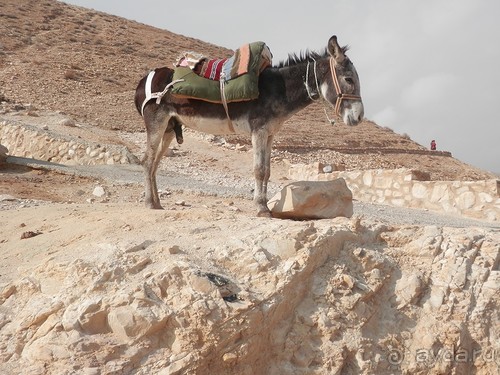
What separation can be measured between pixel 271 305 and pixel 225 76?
3.29 meters

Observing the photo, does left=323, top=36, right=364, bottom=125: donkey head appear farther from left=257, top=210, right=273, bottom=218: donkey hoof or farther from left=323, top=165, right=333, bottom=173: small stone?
left=323, top=165, right=333, bottom=173: small stone

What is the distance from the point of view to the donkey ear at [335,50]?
6.25m

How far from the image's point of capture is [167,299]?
3.99 meters

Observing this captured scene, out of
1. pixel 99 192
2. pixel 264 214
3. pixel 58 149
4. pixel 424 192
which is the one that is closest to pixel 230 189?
pixel 99 192

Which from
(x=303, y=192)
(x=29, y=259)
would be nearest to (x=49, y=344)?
(x=29, y=259)

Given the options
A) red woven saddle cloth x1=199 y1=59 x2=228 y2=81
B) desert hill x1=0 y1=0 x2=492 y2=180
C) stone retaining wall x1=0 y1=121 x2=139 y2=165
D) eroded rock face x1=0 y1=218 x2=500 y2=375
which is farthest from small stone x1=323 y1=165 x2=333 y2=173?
eroded rock face x1=0 y1=218 x2=500 y2=375

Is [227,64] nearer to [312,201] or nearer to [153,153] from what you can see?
[153,153]

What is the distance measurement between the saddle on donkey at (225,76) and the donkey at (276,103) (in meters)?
0.12

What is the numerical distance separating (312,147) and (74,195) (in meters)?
17.6

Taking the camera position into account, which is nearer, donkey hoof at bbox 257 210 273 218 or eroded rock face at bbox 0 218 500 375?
eroded rock face at bbox 0 218 500 375

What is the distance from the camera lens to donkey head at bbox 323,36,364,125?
6.15 m

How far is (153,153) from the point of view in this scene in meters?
7.34

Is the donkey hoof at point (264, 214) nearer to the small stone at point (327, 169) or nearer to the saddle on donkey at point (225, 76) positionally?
the saddle on donkey at point (225, 76)

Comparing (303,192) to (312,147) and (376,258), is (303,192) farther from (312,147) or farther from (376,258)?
(312,147)
